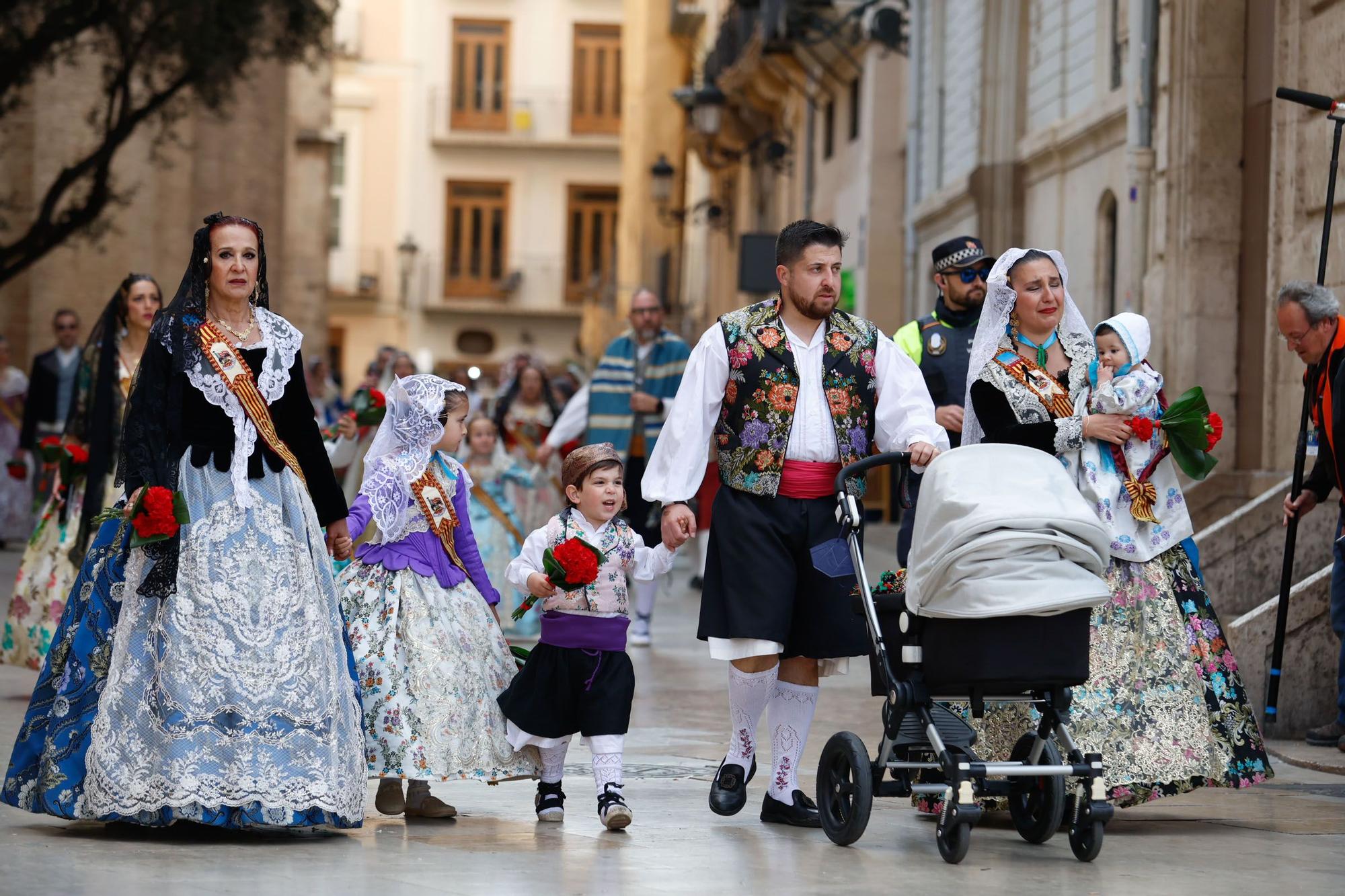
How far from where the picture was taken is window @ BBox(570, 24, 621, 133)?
2340 inches

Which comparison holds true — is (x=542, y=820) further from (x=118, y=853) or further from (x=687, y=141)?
(x=687, y=141)

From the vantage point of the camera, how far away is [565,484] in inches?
290

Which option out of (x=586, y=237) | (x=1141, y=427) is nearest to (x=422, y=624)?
(x=1141, y=427)

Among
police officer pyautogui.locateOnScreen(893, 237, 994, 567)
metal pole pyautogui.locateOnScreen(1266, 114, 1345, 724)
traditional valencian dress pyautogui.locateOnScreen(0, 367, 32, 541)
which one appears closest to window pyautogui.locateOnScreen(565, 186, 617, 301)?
traditional valencian dress pyautogui.locateOnScreen(0, 367, 32, 541)

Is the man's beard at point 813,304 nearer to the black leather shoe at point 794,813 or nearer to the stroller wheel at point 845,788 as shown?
the stroller wheel at point 845,788

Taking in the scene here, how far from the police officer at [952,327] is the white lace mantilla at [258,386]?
3048mm

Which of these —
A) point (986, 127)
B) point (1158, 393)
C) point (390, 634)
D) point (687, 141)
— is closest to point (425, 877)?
point (390, 634)

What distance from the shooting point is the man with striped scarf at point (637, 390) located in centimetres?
1376

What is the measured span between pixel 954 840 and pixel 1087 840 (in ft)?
1.35

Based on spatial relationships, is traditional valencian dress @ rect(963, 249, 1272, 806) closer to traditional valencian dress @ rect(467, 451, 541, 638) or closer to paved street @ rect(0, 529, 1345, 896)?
paved street @ rect(0, 529, 1345, 896)

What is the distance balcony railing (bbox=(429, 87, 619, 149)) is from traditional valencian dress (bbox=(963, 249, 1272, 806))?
5237cm

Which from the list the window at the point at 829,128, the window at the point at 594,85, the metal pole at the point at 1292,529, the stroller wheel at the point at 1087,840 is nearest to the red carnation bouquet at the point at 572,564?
the stroller wheel at the point at 1087,840

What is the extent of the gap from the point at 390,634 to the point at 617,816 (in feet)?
3.31

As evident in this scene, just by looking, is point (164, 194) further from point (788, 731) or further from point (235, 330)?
point (788, 731)
